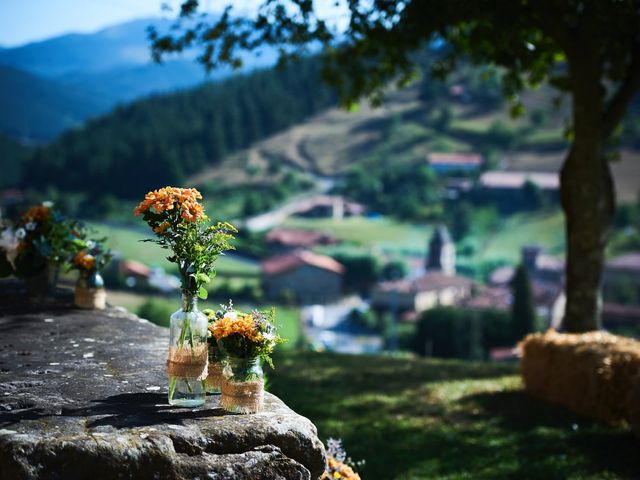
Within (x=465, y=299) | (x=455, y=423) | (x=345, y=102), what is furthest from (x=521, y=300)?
(x=455, y=423)

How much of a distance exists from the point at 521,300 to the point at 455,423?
165 ft

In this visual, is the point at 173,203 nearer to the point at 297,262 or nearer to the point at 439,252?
the point at 297,262

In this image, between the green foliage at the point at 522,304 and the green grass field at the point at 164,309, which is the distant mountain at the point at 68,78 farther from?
the green foliage at the point at 522,304

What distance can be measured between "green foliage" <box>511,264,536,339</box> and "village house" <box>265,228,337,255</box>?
39.8 m

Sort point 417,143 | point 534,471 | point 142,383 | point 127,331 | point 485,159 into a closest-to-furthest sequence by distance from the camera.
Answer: point 142,383, point 127,331, point 534,471, point 485,159, point 417,143

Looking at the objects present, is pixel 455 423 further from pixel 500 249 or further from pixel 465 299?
pixel 500 249

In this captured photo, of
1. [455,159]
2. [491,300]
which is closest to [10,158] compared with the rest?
[491,300]

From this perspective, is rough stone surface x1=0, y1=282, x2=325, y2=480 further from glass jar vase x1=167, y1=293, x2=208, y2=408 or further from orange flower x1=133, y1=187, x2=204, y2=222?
orange flower x1=133, y1=187, x2=204, y2=222

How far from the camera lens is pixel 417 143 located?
382 ft

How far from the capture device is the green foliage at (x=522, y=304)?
182ft

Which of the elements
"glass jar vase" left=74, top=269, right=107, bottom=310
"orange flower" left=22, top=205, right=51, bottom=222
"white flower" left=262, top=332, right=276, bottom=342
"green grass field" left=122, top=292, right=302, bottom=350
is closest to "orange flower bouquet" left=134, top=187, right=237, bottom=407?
"white flower" left=262, top=332, right=276, bottom=342

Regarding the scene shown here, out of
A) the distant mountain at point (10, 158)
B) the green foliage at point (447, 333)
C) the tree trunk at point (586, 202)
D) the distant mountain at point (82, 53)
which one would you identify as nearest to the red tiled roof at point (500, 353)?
the green foliage at point (447, 333)

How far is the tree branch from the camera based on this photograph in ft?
31.6

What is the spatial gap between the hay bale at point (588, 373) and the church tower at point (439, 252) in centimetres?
8585
